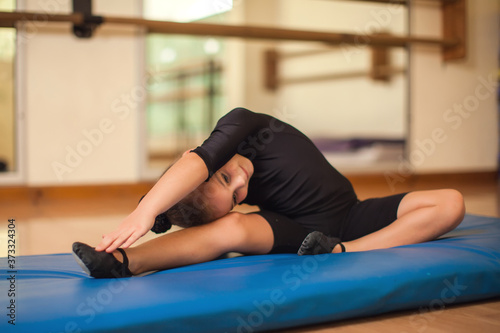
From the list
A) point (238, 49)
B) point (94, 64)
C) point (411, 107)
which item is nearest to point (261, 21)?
Result: point (238, 49)

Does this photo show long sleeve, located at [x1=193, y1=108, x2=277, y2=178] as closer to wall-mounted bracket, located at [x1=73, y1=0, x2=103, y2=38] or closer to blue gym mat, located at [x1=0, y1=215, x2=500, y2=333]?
blue gym mat, located at [x1=0, y1=215, x2=500, y2=333]

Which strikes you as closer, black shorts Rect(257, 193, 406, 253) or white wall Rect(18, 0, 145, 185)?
black shorts Rect(257, 193, 406, 253)

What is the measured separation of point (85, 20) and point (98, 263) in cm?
233

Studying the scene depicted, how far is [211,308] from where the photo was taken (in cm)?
96

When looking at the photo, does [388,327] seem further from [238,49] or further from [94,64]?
[238,49]

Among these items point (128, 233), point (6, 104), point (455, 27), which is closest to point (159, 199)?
point (128, 233)

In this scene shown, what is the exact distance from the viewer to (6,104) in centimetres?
332

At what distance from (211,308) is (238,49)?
4378mm

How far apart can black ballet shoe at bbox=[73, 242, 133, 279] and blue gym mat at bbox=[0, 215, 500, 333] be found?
1.0 inches

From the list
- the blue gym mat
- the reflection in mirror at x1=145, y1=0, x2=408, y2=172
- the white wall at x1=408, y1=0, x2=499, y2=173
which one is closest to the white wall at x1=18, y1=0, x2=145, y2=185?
the reflection in mirror at x1=145, y1=0, x2=408, y2=172

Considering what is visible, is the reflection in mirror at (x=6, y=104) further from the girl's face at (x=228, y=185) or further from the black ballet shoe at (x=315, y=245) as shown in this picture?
the black ballet shoe at (x=315, y=245)

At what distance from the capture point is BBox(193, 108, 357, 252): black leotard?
137 centimetres

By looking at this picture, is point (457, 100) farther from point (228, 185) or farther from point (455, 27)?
point (228, 185)

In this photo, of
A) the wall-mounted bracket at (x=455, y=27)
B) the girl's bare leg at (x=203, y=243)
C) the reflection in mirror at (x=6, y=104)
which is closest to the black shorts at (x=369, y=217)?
the girl's bare leg at (x=203, y=243)
